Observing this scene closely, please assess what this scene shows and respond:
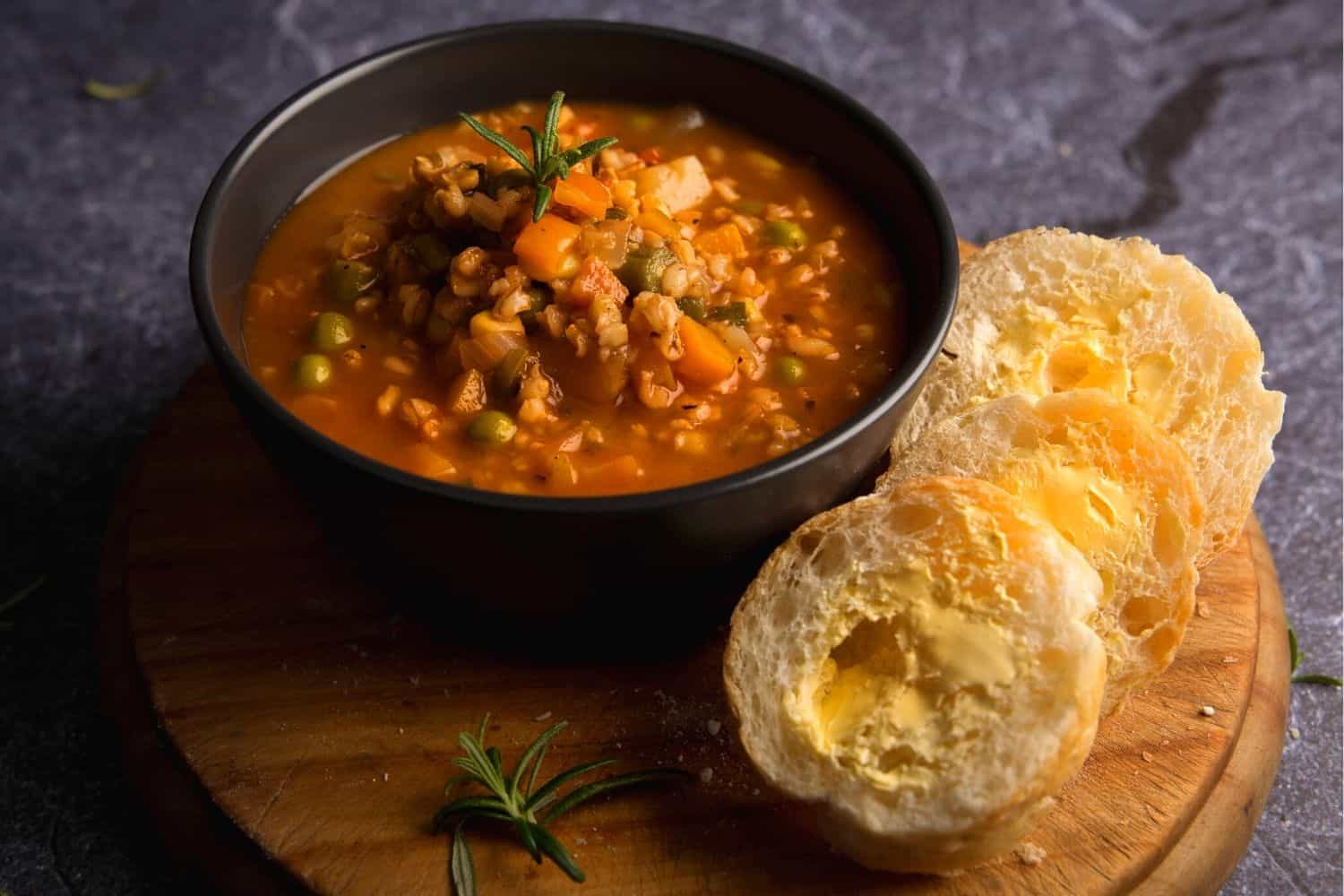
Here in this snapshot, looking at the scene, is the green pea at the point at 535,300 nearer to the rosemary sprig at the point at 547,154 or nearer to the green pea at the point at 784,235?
the rosemary sprig at the point at 547,154

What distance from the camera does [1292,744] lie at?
4.41 m

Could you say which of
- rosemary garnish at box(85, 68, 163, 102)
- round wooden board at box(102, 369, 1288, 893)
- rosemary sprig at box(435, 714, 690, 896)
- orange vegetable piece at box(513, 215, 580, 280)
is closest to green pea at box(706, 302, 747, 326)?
orange vegetable piece at box(513, 215, 580, 280)

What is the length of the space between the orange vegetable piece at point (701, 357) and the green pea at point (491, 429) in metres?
0.46

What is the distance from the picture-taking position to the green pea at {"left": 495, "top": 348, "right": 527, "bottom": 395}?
12.1ft

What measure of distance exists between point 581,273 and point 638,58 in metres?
1.24

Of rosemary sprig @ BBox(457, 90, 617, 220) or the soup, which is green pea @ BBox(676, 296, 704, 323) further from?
rosemary sprig @ BBox(457, 90, 617, 220)

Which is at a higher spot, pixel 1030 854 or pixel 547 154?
pixel 547 154

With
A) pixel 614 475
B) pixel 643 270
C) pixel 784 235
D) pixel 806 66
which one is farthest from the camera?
pixel 806 66

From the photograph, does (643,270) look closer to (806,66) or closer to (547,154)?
(547,154)

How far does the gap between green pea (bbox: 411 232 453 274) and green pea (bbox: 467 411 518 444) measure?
502mm

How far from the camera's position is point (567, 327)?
3.76 m

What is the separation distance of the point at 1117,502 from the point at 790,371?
2.91 ft

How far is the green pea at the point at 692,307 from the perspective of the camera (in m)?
3.84

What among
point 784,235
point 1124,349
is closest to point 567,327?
point 784,235
